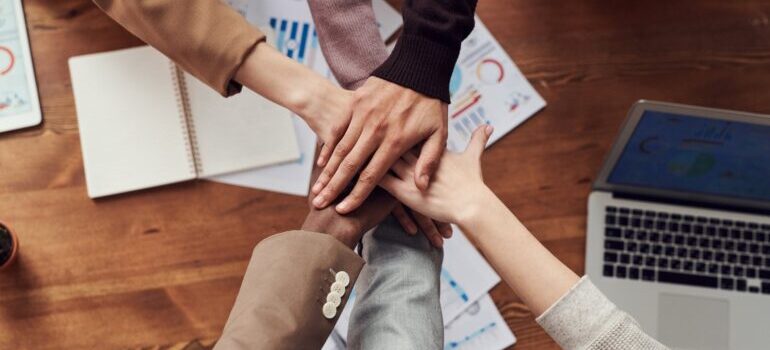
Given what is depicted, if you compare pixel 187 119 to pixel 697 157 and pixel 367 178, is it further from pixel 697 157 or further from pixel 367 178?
pixel 697 157

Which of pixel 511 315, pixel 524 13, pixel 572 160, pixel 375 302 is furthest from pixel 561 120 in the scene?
pixel 375 302

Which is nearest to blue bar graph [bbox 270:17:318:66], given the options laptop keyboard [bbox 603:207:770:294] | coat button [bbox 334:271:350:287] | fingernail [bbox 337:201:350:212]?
fingernail [bbox 337:201:350:212]

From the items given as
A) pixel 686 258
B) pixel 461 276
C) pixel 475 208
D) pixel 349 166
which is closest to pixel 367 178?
pixel 349 166

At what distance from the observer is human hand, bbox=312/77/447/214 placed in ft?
3.28

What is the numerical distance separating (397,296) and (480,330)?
0.82ft

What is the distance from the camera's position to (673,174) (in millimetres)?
1053

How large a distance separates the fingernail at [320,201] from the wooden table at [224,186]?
17 cm

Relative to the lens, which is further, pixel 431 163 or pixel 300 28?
pixel 300 28

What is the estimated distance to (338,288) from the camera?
871mm

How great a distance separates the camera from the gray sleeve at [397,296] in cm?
91

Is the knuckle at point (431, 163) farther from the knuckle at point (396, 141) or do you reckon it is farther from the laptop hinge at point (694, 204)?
the laptop hinge at point (694, 204)

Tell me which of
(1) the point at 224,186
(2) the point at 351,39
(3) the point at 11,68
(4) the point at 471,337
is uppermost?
(2) the point at 351,39

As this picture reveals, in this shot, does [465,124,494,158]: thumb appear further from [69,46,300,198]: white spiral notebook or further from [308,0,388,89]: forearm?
[69,46,300,198]: white spiral notebook

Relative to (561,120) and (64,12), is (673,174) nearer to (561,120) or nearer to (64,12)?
(561,120)
